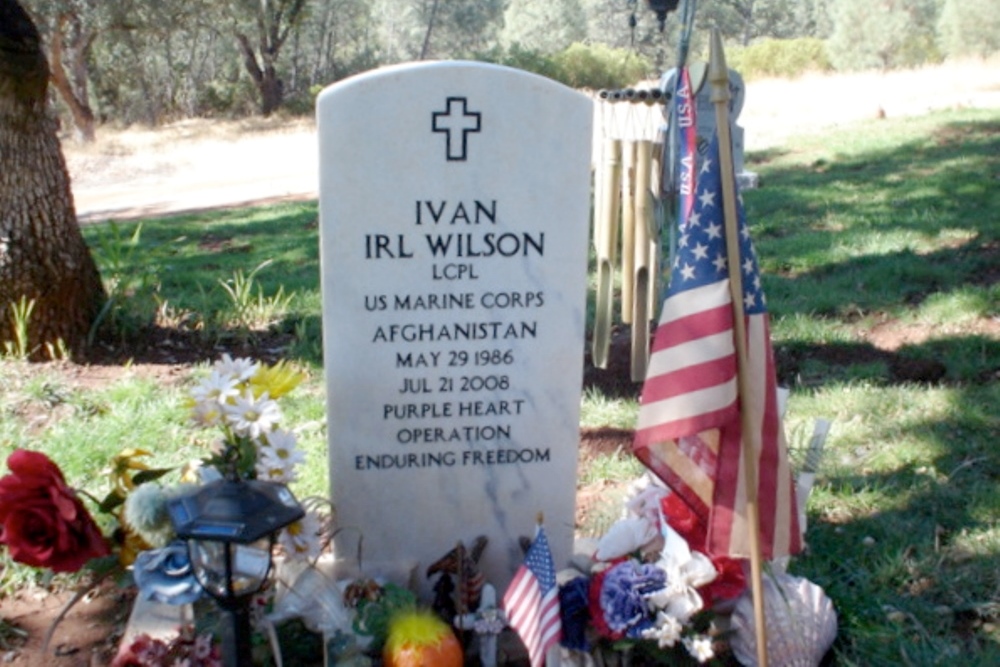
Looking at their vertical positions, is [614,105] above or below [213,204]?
above

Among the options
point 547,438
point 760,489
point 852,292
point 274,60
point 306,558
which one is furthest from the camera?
point 274,60

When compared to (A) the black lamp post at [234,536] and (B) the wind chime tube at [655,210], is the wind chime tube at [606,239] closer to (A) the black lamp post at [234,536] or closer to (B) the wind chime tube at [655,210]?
A: (B) the wind chime tube at [655,210]

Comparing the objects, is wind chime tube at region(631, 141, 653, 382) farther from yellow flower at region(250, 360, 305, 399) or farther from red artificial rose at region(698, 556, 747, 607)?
yellow flower at region(250, 360, 305, 399)

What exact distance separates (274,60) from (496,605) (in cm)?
3564

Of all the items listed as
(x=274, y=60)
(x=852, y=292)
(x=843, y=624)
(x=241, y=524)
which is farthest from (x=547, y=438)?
(x=274, y=60)

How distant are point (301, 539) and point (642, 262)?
2.88m

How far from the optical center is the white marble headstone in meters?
3.43

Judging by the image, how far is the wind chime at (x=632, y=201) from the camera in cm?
556

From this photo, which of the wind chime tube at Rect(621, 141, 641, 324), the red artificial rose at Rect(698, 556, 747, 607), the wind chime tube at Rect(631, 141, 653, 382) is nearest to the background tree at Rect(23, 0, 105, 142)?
the wind chime tube at Rect(621, 141, 641, 324)

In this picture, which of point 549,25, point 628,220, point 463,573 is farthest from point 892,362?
point 549,25

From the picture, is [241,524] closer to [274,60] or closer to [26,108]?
[26,108]

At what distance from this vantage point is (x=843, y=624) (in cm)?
344

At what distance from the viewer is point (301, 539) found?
10.9 ft

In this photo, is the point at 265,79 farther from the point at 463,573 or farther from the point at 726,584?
the point at 726,584
